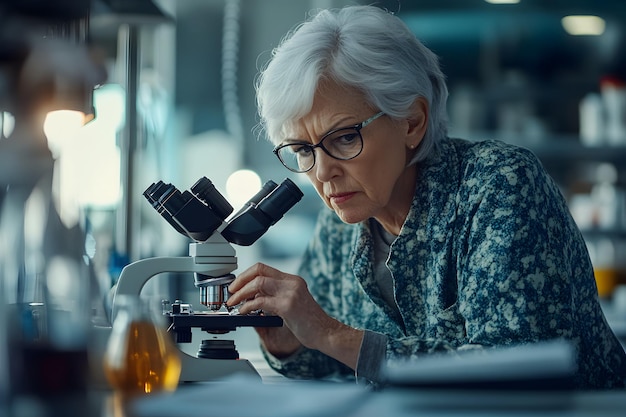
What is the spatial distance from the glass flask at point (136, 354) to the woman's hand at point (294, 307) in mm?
479

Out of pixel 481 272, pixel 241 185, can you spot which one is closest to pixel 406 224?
pixel 481 272

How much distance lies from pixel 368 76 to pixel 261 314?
1.85 ft

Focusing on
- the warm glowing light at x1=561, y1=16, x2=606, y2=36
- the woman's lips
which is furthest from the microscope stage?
the warm glowing light at x1=561, y1=16, x2=606, y2=36

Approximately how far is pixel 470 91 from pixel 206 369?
125 inches

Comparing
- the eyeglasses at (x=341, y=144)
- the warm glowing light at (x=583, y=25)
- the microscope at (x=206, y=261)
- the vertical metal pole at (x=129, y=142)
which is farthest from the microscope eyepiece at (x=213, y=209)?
the warm glowing light at (x=583, y=25)

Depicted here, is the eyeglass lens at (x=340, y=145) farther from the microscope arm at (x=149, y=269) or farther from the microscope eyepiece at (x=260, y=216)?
the microscope arm at (x=149, y=269)

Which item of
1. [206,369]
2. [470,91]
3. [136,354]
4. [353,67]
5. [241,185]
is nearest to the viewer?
[136,354]

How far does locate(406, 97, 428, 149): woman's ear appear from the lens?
5.99ft

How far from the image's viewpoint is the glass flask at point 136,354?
1.03 metres

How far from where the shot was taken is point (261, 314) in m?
1.53

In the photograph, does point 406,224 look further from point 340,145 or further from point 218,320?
point 218,320

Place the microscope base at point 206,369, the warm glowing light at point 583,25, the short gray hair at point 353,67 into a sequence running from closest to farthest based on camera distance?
1. the microscope base at point 206,369
2. the short gray hair at point 353,67
3. the warm glowing light at point 583,25

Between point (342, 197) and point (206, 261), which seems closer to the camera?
point (206, 261)

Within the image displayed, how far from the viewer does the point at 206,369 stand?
144 cm
